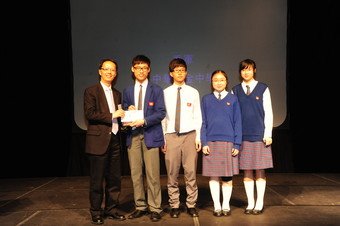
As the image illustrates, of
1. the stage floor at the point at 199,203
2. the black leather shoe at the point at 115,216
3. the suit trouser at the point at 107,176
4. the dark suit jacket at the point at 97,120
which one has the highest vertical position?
the dark suit jacket at the point at 97,120

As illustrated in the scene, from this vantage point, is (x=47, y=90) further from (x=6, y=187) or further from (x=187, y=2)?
(x=187, y=2)

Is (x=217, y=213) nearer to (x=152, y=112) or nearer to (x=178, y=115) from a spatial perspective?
(x=178, y=115)

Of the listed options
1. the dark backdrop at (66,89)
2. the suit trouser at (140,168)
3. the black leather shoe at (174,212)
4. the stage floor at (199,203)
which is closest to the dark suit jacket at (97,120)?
the suit trouser at (140,168)

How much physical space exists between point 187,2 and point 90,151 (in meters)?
2.64

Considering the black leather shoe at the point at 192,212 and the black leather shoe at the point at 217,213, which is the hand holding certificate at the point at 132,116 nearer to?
the black leather shoe at the point at 192,212

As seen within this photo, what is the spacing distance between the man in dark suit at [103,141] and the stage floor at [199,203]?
0.16 m

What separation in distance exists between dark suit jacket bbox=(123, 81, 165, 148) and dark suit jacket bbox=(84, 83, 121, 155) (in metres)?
0.20

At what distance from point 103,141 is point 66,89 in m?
2.43

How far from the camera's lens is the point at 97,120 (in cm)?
278

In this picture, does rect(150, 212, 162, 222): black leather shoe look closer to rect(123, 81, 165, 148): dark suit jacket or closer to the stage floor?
the stage floor

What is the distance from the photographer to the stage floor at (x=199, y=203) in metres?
2.84

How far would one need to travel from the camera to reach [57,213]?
3.15m

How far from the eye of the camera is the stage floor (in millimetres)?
2840

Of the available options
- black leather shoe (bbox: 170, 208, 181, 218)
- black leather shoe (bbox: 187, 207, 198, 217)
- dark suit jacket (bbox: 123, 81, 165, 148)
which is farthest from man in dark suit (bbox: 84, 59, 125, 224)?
black leather shoe (bbox: 187, 207, 198, 217)
